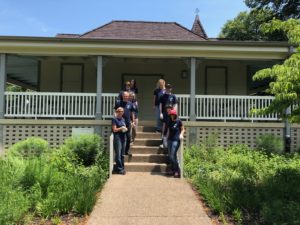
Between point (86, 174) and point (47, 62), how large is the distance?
8761 mm

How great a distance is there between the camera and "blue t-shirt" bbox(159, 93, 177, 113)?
36.3 feet

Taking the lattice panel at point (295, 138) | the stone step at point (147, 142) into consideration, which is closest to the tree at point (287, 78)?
the stone step at point (147, 142)

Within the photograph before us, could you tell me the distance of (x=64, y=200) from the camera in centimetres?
660

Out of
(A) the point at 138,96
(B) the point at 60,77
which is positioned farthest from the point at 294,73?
(B) the point at 60,77

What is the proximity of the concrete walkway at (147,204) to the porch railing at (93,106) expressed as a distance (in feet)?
15.9

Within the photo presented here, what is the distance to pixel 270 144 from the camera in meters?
12.7

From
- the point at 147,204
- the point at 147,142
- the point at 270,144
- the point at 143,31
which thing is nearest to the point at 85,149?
the point at 147,142

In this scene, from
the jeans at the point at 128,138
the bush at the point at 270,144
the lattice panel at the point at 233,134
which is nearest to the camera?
the jeans at the point at 128,138

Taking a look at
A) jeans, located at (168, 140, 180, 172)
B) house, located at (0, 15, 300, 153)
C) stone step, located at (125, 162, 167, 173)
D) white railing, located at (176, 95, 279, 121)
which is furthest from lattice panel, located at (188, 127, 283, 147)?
jeans, located at (168, 140, 180, 172)

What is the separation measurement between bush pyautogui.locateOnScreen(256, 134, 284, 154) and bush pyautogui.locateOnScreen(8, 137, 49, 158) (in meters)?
6.97

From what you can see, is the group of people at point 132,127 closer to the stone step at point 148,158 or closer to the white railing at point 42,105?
the stone step at point 148,158

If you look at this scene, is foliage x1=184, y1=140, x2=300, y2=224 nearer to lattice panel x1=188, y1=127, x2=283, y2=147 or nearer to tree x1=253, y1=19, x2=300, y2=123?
lattice panel x1=188, y1=127, x2=283, y2=147

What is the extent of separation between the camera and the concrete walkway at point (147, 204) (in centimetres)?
628

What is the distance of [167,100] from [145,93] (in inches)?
236
